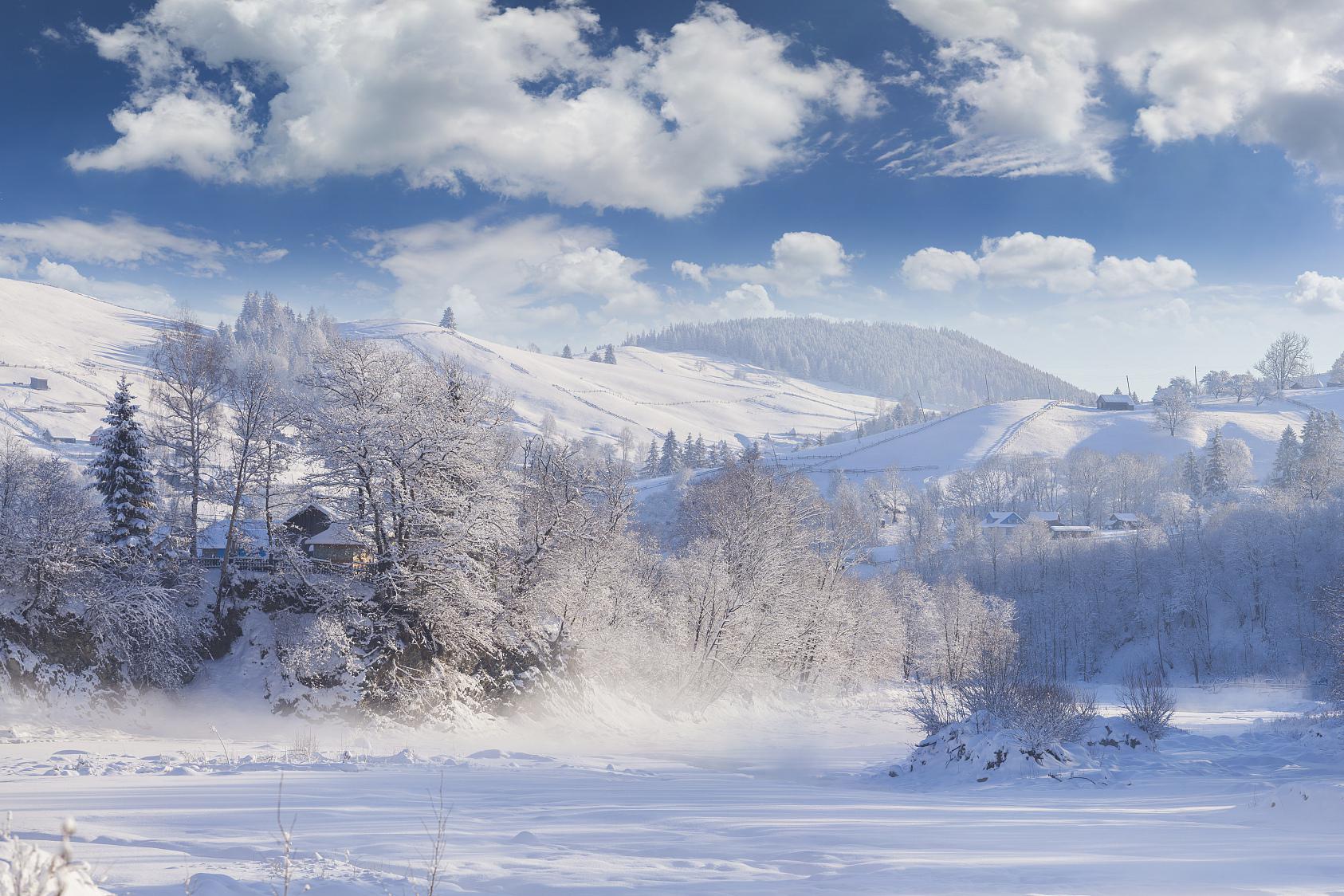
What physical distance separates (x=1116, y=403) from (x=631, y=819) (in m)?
197

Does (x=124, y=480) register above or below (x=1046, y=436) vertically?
below

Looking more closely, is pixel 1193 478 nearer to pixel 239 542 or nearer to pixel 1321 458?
pixel 1321 458

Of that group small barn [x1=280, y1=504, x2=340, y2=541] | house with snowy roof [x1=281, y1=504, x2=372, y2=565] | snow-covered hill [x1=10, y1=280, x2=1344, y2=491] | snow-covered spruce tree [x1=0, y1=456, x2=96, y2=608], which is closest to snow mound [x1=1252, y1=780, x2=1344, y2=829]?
house with snowy roof [x1=281, y1=504, x2=372, y2=565]

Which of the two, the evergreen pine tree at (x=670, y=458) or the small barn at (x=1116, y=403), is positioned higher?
the small barn at (x=1116, y=403)

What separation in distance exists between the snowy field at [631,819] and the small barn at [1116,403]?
175280 millimetres

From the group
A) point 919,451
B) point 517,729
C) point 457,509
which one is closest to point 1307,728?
point 517,729

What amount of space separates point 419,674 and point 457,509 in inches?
224

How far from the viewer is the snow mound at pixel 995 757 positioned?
Answer: 730 inches

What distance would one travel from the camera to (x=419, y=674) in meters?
26.5

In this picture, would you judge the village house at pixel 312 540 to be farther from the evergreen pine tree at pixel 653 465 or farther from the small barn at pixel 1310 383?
the small barn at pixel 1310 383

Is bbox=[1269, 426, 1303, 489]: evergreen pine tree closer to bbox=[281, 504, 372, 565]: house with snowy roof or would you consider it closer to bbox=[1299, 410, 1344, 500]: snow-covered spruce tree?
bbox=[1299, 410, 1344, 500]: snow-covered spruce tree

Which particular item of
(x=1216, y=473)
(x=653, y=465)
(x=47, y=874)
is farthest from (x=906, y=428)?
(x=47, y=874)

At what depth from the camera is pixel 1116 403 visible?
585 feet

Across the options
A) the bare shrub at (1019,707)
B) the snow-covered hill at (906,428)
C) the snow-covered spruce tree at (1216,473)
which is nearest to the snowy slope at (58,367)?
the snow-covered hill at (906,428)
